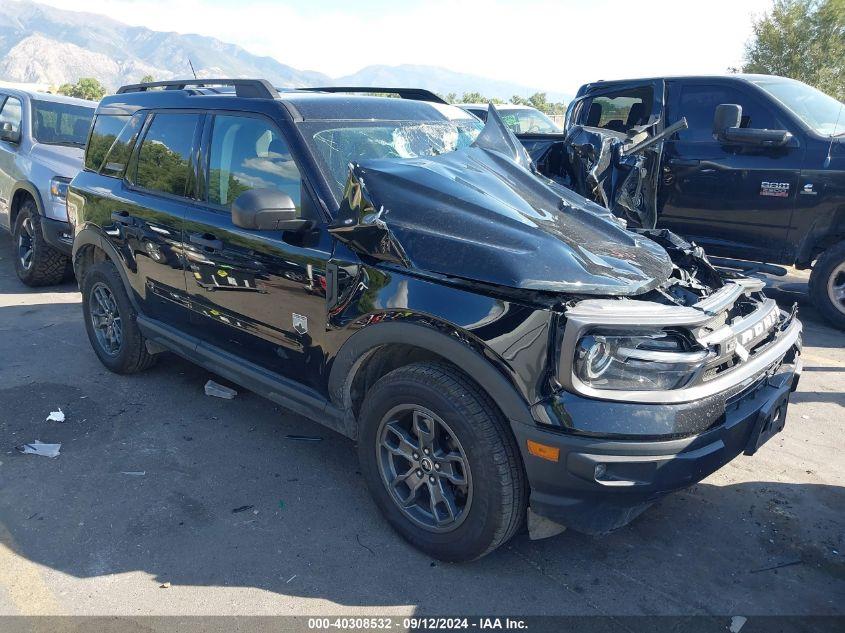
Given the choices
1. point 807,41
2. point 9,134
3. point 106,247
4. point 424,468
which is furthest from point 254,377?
point 807,41

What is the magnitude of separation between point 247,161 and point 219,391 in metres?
1.72

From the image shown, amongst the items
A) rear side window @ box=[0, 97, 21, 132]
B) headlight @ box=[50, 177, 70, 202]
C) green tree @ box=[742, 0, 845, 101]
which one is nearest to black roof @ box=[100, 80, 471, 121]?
headlight @ box=[50, 177, 70, 202]

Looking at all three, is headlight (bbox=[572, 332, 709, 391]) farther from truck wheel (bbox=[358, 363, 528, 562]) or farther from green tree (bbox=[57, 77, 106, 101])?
green tree (bbox=[57, 77, 106, 101])

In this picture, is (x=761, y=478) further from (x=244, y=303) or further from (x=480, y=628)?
(x=244, y=303)

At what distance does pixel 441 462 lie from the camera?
2.64 m

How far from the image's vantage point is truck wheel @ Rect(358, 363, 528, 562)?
2.42 metres

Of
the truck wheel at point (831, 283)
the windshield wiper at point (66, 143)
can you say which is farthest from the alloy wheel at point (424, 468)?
the windshield wiper at point (66, 143)

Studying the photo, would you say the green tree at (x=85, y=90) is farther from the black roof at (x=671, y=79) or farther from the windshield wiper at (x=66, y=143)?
the black roof at (x=671, y=79)

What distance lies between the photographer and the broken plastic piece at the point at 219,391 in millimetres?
4387

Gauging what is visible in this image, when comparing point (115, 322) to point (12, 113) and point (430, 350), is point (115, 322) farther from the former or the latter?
point (12, 113)

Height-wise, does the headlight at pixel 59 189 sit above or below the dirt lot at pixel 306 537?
above

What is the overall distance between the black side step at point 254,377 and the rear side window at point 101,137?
4.31ft

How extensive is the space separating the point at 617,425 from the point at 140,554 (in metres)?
2.11

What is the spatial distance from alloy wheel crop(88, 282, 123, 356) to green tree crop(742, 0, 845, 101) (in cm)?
2060
